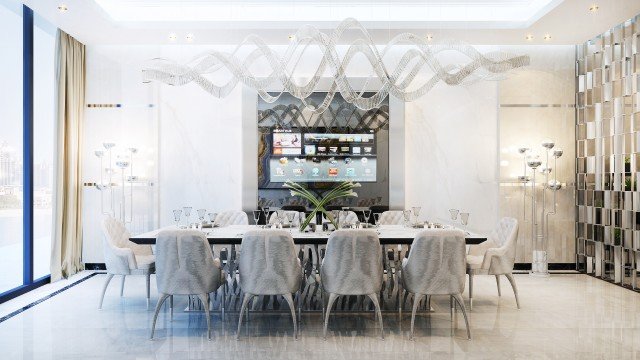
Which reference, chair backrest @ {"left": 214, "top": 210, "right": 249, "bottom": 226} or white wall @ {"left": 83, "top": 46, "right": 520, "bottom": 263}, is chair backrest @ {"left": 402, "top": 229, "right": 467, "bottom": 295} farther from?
white wall @ {"left": 83, "top": 46, "right": 520, "bottom": 263}

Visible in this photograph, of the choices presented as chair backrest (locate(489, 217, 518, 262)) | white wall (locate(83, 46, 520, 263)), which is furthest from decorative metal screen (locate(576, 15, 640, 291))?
chair backrest (locate(489, 217, 518, 262))

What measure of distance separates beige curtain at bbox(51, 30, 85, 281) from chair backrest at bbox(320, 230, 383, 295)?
3.99 meters

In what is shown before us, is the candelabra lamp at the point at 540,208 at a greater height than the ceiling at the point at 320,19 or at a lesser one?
lesser

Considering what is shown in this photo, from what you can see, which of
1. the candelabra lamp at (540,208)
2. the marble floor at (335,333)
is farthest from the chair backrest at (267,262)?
the candelabra lamp at (540,208)

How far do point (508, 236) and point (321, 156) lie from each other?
3043mm

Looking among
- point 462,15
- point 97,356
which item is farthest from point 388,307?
point 462,15

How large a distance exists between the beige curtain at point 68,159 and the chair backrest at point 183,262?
9.75 ft

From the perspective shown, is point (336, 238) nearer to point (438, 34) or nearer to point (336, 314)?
point (336, 314)

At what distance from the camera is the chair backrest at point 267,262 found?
145 inches

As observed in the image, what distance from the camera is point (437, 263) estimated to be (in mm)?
3752

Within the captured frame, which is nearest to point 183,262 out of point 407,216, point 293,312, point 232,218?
point 293,312

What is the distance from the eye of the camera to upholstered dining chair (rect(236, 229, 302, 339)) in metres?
3.69

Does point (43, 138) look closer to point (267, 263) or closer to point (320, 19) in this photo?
point (320, 19)

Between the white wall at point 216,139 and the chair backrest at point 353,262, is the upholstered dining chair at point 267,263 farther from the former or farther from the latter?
the white wall at point 216,139
